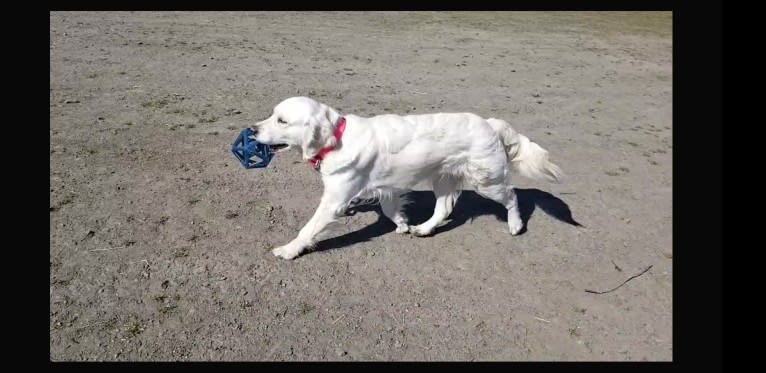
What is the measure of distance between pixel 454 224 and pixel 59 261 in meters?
3.89

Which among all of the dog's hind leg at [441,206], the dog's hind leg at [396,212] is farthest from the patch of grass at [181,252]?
the dog's hind leg at [441,206]

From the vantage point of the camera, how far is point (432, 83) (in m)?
11.8

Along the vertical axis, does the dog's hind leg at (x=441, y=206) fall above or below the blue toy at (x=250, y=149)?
below

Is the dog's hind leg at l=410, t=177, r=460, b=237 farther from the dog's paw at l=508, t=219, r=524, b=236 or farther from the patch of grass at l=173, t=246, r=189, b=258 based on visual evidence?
the patch of grass at l=173, t=246, r=189, b=258

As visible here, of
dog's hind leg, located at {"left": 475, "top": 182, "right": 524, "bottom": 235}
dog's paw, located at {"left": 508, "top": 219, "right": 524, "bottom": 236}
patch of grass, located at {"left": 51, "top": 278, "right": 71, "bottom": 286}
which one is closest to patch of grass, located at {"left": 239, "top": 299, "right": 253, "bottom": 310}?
patch of grass, located at {"left": 51, "top": 278, "right": 71, "bottom": 286}

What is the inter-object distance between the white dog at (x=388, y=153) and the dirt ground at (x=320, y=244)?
1.94 feet

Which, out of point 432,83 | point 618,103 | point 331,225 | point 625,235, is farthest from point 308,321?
point 618,103

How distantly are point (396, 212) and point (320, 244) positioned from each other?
862 mm

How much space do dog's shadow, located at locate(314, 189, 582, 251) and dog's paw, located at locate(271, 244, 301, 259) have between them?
55 centimetres

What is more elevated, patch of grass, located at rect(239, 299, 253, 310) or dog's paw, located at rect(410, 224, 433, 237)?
dog's paw, located at rect(410, 224, 433, 237)

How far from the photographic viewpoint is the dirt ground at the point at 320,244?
187 inches

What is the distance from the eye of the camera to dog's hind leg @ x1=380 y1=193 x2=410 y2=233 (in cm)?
610

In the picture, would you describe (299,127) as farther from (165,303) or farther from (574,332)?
(574,332)

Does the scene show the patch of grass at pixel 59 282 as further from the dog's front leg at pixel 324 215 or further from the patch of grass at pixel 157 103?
the patch of grass at pixel 157 103
